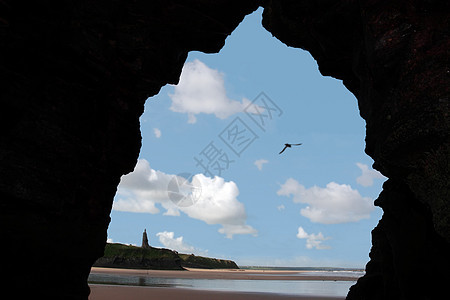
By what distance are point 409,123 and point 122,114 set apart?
876 cm

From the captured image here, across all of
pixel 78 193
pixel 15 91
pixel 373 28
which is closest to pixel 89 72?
pixel 15 91

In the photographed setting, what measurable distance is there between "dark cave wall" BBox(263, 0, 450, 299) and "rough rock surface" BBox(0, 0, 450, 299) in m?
0.03

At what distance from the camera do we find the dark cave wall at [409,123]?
21.3ft

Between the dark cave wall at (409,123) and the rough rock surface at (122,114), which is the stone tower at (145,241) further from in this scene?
the dark cave wall at (409,123)

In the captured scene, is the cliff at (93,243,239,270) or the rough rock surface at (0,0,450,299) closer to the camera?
the rough rock surface at (0,0,450,299)

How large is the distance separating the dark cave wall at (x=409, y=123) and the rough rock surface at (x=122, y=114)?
3 centimetres

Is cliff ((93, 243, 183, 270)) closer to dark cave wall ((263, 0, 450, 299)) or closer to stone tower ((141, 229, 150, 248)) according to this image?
stone tower ((141, 229, 150, 248))

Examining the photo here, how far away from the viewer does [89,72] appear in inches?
392

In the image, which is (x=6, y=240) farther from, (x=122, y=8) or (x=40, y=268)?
(x=122, y=8)

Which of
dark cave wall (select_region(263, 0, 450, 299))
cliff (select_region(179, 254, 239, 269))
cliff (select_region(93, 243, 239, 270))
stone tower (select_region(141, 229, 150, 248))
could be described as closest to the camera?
dark cave wall (select_region(263, 0, 450, 299))

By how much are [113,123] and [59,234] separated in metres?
3.90

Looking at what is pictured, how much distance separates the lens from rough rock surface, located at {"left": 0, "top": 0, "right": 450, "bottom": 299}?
279 inches

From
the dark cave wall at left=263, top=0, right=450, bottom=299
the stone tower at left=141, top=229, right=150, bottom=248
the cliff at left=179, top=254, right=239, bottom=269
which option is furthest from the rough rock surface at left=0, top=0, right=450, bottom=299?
the cliff at left=179, top=254, right=239, bottom=269

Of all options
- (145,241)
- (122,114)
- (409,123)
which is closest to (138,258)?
(145,241)
